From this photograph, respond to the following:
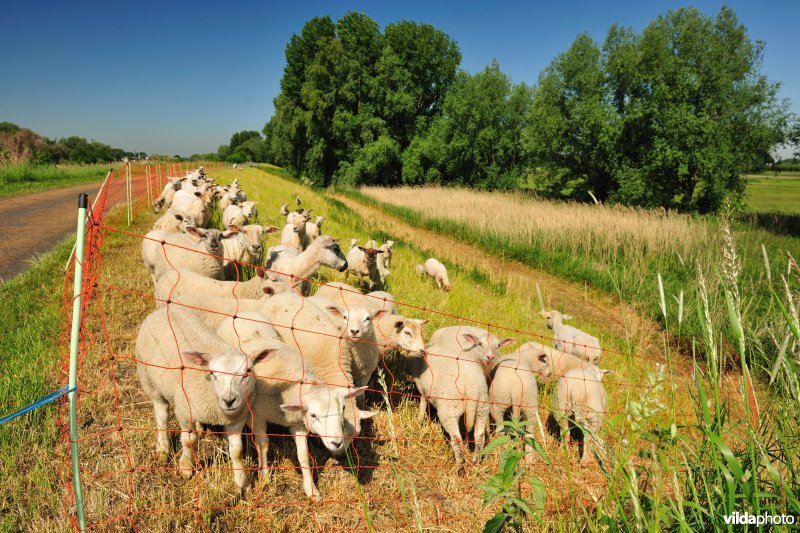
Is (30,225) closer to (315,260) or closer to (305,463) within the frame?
(315,260)

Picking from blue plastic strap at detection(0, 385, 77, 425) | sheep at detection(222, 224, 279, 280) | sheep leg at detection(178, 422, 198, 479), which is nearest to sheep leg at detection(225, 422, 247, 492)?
sheep leg at detection(178, 422, 198, 479)

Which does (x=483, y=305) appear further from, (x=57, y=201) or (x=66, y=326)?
(x=57, y=201)

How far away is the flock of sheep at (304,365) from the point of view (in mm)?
3512

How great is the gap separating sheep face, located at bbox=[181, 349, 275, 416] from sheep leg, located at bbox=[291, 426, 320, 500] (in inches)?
22.6

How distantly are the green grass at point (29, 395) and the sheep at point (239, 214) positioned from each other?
14.3ft

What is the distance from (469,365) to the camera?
4.83m

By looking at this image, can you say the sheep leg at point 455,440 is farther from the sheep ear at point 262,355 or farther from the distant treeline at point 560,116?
the distant treeline at point 560,116

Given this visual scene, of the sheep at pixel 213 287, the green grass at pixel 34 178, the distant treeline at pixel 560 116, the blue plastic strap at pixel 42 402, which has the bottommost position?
the sheep at pixel 213 287

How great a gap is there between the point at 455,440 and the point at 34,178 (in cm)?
2804

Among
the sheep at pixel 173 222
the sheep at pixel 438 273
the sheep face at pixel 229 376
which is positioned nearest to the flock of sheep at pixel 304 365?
the sheep face at pixel 229 376

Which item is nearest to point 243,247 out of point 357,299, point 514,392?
point 357,299

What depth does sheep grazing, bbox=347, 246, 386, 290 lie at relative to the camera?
827cm

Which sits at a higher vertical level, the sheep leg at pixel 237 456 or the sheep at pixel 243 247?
the sheep at pixel 243 247

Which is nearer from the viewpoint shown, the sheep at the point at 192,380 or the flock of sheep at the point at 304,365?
the sheep at the point at 192,380
